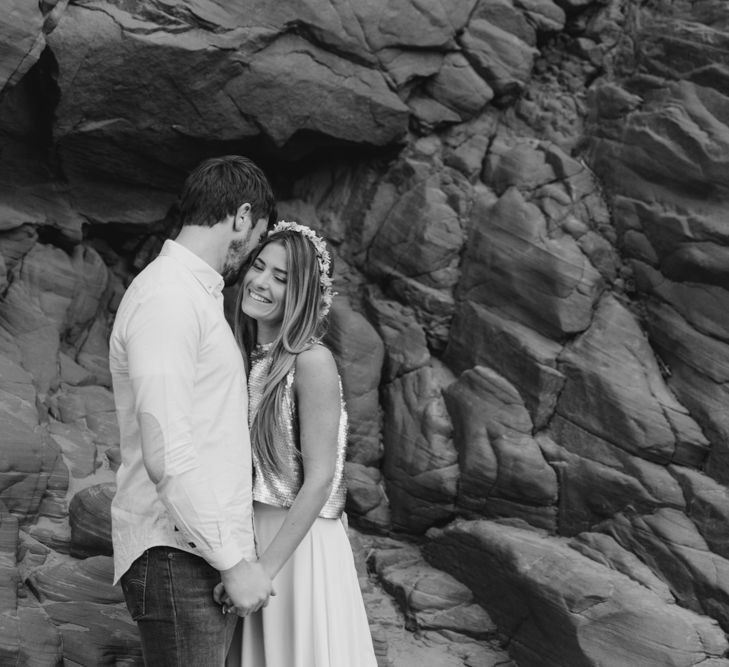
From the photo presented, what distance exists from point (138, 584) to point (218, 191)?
127 cm

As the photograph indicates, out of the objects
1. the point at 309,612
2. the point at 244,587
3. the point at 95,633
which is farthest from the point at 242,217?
the point at 95,633

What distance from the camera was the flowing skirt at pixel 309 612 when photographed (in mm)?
3059

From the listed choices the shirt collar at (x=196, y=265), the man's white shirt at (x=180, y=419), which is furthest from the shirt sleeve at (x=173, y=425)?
the shirt collar at (x=196, y=265)

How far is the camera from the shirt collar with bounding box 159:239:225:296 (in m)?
2.90

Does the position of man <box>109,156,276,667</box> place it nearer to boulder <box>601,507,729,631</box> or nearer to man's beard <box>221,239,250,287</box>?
man's beard <box>221,239,250,287</box>

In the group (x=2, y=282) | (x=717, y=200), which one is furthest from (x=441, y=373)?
(x=2, y=282)

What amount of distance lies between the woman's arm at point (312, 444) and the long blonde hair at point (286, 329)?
58 mm

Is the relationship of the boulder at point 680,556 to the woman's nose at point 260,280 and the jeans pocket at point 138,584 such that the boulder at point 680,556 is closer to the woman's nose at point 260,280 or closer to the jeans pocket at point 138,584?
the woman's nose at point 260,280

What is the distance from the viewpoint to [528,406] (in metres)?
6.01

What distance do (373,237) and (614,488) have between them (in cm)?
261

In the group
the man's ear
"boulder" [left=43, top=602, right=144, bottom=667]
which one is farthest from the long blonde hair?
"boulder" [left=43, top=602, right=144, bottom=667]

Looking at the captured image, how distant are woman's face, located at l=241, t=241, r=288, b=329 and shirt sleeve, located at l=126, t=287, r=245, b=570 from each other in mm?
616

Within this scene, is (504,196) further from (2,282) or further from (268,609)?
(268,609)

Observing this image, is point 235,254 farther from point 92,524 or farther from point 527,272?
point 527,272
